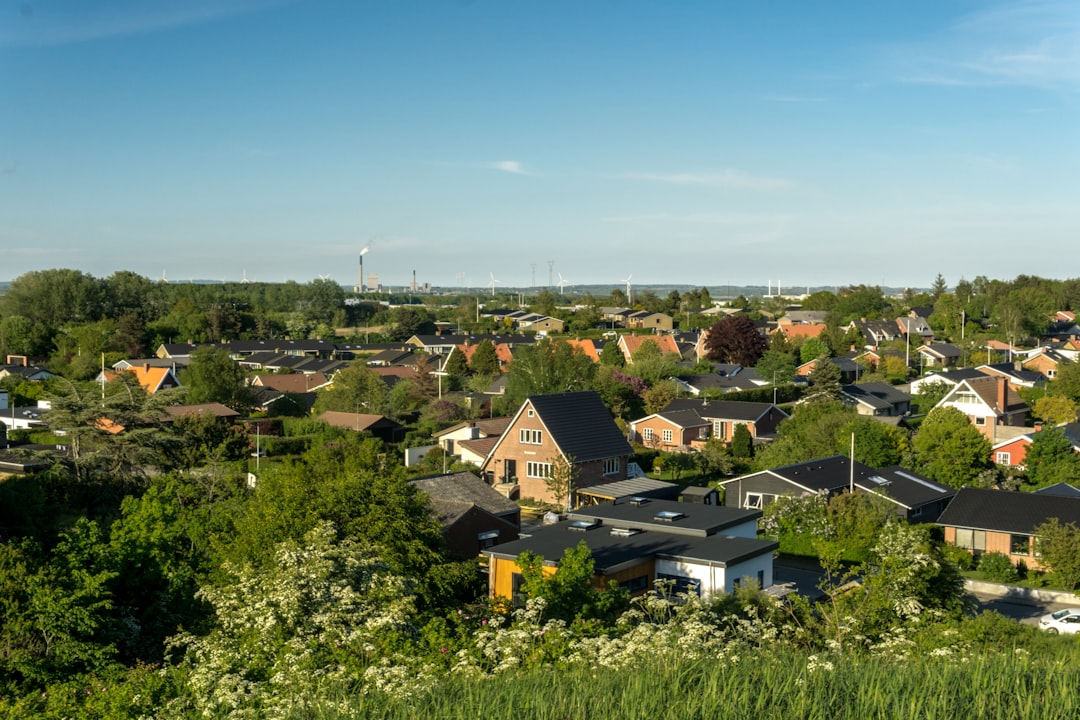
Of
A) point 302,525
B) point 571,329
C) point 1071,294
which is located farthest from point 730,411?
point 1071,294

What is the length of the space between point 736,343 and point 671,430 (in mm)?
21777

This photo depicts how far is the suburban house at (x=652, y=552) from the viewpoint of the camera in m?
15.5

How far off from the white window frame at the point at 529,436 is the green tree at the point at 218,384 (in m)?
14.8

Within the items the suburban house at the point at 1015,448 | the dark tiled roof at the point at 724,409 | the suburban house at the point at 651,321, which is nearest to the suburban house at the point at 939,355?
the suburban house at the point at 651,321

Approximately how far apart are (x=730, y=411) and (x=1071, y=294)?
248 ft

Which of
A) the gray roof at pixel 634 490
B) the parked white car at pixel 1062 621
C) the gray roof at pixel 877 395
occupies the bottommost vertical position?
the parked white car at pixel 1062 621

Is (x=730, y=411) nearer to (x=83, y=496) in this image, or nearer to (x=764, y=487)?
(x=764, y=487)

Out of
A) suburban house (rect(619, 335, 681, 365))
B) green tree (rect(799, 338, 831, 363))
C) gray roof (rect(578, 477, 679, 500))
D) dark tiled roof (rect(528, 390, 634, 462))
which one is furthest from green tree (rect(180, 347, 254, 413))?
green tree (rect(799, 338, 831, 363))

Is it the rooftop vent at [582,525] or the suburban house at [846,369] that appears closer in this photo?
the rooftop vent at [582,525]

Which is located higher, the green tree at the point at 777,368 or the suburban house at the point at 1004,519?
the green tree at the point at 777,368

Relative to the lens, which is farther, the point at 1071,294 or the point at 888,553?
the point at 1071,294

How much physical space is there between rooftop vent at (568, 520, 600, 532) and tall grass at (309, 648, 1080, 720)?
12238mm

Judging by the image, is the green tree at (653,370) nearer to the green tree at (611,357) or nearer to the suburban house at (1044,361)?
the green tree at (611,357)

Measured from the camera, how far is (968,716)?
4.57 meters
